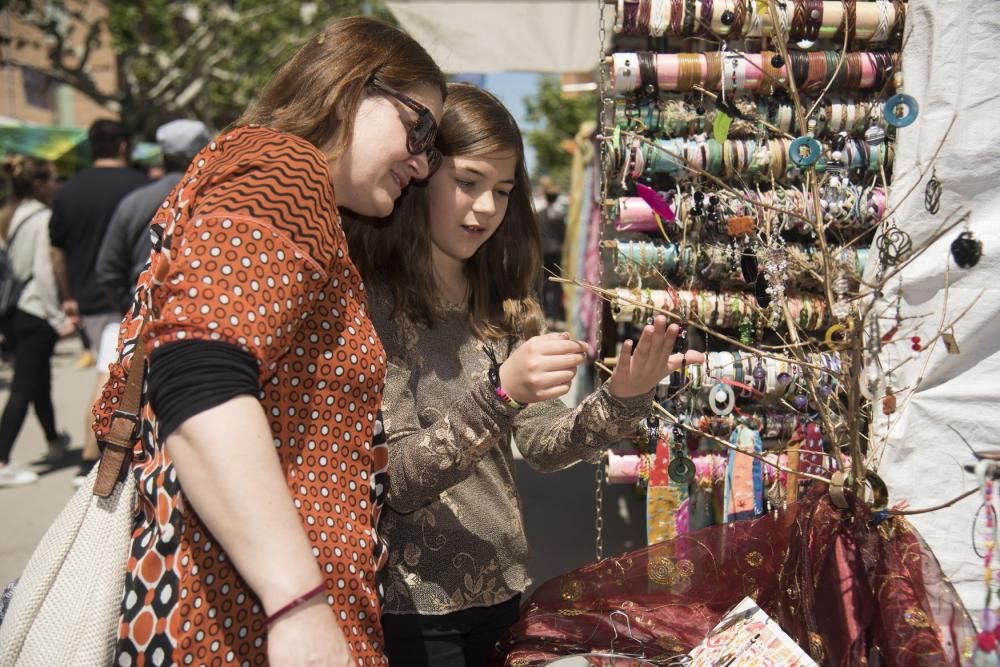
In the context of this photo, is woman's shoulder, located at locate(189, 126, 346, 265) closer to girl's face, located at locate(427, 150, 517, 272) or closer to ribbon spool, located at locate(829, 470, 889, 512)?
girl's face, located at locate(427, 150, 517, 272)

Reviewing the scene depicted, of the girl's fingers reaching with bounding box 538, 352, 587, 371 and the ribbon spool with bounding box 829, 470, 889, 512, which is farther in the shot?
the ribbon spool with bounding box 829, 470, 889, 512

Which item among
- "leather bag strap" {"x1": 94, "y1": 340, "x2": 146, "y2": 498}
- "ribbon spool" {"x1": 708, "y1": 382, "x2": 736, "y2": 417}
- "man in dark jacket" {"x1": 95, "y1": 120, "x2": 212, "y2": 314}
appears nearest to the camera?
"leather bag strap" {"x1": 94, "y1": 340, "x2": 146, "y2": 498}

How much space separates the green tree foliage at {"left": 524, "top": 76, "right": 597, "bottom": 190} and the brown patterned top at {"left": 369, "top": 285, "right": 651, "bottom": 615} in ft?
94.3

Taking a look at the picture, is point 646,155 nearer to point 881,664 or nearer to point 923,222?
point 923,222

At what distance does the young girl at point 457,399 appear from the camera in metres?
1.52

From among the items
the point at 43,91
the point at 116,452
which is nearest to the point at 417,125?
the point at 116,452

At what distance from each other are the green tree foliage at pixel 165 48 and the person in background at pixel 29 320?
992cm

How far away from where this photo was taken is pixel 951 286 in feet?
6.10

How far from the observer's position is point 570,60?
4.73 meters

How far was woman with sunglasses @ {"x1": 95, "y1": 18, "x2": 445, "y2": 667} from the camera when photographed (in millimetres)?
974

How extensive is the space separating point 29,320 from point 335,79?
4250 mm

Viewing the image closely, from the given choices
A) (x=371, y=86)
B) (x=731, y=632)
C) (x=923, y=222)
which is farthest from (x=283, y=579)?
(x=923, y=222)

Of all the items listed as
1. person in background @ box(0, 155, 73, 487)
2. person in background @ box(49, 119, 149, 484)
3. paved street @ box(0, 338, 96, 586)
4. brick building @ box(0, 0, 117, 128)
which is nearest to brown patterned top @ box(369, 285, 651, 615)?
paved street @ box(0, 338, 96, 586)

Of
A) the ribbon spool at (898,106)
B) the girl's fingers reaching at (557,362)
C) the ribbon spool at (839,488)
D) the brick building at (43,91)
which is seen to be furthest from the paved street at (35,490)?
the brick building at (43,91)
